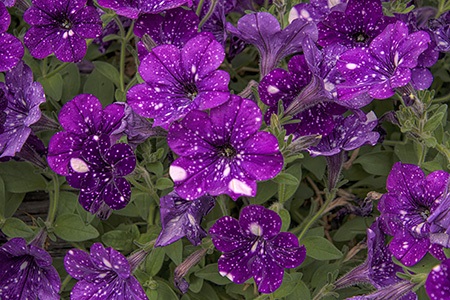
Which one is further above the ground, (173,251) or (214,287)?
(173,251)

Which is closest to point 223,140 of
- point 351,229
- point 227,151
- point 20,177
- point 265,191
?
point 227,151

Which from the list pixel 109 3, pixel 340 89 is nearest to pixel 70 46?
pixel 109 3

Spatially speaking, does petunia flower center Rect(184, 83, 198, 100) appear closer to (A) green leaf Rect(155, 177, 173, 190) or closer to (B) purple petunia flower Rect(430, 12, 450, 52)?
(A) green leaf Rect(155, 177, 173, 190)

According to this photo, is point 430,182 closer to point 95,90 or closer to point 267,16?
point 267,16

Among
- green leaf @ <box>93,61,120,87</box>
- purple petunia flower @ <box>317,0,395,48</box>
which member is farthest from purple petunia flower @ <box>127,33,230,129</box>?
green leaf @ <box>93,61,120,87</box>

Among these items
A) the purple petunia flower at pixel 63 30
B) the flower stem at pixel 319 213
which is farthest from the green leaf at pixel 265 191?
the purple petunia flower at pixel 63 30

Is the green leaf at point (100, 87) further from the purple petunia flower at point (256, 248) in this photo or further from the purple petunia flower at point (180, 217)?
the purple petunia flower at point (256, 248)
